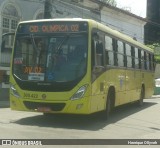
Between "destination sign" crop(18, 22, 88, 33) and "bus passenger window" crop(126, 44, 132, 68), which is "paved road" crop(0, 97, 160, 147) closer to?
"bus passenger window" crop(126, 44, 132, 68)

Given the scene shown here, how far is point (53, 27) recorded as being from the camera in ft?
40.9

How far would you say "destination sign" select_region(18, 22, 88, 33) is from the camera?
12.3 meters

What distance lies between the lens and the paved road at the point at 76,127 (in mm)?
10539

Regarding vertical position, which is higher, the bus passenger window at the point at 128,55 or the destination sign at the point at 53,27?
the destination sign at the point at 53,27

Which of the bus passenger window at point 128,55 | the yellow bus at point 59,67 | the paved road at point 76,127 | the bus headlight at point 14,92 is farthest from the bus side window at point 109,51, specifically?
the bus headlight at point 14,92

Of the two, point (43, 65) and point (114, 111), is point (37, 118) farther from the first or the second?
point (114, 111)

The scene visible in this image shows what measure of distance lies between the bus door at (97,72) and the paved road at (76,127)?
2.20 ft

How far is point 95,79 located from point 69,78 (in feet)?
2.87

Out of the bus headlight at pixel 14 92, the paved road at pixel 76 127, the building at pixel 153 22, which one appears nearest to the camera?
the paved road at pixel 76 127

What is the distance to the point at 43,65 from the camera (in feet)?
40.1

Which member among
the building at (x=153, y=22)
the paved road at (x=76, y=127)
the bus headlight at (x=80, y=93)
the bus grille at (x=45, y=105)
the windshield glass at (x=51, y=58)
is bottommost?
the paved road at (x=76, y=127)

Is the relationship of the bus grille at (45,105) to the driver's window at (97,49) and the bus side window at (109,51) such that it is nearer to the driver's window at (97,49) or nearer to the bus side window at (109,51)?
the driver's window at (97,49)

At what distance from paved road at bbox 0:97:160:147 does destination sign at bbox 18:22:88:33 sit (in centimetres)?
267

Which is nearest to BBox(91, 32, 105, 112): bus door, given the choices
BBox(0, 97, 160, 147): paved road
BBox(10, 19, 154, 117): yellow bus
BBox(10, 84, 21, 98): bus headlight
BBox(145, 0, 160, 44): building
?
BBox(10, 19, 154, 117): yellow bus
